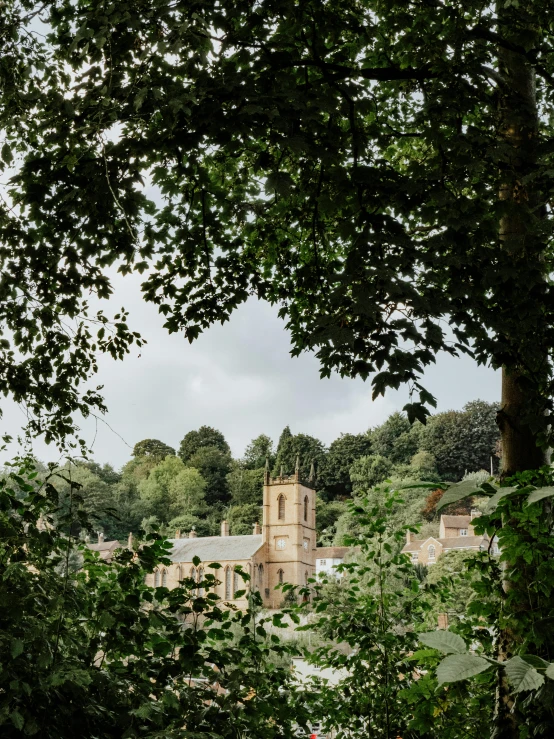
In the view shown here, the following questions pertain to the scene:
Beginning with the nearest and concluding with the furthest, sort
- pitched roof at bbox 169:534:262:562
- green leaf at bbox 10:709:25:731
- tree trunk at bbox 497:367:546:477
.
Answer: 1. green leaf at bbox 10:709:25:731
2. tree trunk at bbox 497:367:546:477
3. pitched roof at bbox 169:534:262:562

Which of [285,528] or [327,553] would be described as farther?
[327,553]

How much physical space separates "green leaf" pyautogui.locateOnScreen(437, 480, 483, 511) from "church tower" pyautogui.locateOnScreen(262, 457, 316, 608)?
224ft

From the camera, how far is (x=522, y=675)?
277 cm

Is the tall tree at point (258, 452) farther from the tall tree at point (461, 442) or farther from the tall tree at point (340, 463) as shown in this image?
the tall tree at point (461, 442)

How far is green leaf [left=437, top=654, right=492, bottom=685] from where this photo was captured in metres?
2.71

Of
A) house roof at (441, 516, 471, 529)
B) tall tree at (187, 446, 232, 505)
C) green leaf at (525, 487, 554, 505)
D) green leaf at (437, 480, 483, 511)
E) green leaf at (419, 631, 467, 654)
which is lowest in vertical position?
green leaf at (419, 631, 467, 654)

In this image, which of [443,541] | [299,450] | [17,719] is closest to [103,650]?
[17,719]

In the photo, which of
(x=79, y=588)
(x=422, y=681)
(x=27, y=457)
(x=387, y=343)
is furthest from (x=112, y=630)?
(x=387, y=343)

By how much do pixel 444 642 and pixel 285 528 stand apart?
7104cm

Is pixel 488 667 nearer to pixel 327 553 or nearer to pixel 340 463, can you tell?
pixel 327 553

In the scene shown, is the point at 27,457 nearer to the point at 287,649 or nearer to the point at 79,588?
the point at 79,588

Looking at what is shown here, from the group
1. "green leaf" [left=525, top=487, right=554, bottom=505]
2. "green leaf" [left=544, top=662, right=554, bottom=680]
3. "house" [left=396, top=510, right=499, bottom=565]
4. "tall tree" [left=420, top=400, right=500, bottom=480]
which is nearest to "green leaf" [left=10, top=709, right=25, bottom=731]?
"green leaf" [left=544, top=662, right=554, bottom=680]

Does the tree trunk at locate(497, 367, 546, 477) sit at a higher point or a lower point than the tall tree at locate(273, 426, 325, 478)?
lower

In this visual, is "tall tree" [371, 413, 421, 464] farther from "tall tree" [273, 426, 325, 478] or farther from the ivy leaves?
the ivy leaves
